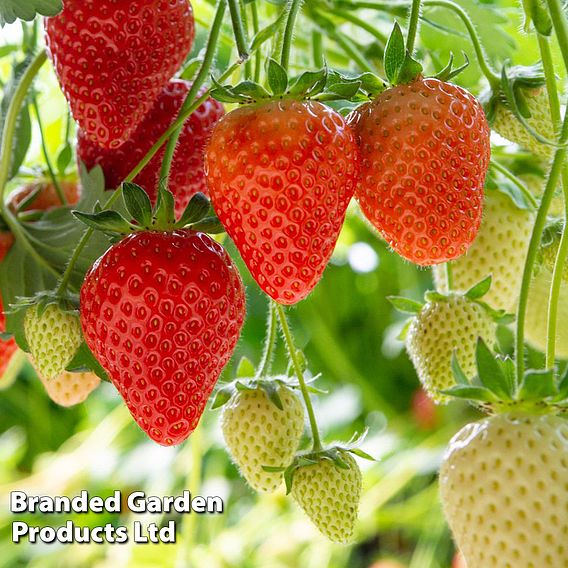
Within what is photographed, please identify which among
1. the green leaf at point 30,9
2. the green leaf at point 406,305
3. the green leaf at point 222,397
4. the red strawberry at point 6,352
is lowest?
the red strawberry at point 6,352

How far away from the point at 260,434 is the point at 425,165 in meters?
0.32

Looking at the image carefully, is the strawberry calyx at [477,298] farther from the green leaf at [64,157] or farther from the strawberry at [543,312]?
the green leaf at [64,157]

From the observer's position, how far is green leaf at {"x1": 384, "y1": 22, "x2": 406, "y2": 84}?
662 mm

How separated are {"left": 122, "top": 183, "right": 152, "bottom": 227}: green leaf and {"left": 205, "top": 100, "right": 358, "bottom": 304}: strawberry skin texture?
67mm

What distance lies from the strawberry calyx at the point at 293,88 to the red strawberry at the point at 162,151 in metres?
0.21

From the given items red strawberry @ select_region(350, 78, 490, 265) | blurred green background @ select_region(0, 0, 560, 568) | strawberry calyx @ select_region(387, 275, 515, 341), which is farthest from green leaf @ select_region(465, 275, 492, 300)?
blurred green background @ select_region(0, 0, 560, 568)

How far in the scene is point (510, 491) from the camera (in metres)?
0.59

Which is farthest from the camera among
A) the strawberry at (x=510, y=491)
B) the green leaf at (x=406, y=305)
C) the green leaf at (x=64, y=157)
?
the green leaf at (x=64, y=157)

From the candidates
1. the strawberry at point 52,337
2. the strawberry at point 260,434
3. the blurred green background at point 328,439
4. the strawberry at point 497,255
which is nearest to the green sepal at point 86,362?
the strawberry at point 52,337

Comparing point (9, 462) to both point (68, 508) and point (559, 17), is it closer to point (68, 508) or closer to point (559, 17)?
point (68, 508)

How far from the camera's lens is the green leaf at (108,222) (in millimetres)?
673

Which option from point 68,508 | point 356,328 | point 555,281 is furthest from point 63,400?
point 356,328

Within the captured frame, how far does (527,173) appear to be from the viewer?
1130mm

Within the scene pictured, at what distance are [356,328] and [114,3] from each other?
1666 mm
